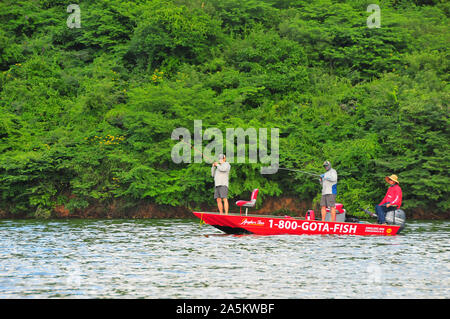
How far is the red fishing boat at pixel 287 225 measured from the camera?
20719 millimetres

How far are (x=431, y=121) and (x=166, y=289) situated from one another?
19.9 meters

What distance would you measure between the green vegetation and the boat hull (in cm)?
678

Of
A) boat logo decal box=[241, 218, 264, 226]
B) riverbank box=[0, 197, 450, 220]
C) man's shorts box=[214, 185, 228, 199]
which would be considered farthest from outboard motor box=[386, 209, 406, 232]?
riverbank box=[0, 197, 450, 220]

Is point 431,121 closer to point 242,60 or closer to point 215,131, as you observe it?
point 215,131

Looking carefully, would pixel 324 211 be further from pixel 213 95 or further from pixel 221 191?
pixel 213 95

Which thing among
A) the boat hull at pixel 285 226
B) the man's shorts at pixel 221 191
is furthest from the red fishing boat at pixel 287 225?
the man's shorts at pixel 221 191

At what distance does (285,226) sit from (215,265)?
20.5 feet

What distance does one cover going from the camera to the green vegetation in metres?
28.9

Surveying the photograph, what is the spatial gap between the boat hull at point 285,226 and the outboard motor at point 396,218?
204 mm

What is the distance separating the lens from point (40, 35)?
40.7 meters

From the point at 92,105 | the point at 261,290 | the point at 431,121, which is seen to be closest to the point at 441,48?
the point at 431,121

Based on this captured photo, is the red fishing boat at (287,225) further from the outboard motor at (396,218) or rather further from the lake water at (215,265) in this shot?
the lake water at (215,265)

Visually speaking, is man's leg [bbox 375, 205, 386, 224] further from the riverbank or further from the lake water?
the riverbank

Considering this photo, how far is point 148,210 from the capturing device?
29.4m
